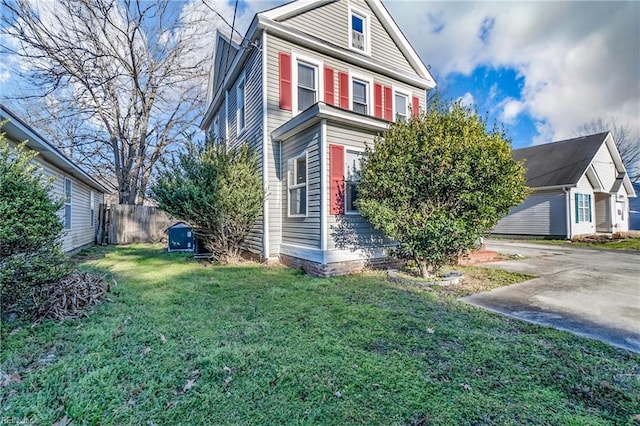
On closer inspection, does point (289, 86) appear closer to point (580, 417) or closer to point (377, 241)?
point (377, 241)

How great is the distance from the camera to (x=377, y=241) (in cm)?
693

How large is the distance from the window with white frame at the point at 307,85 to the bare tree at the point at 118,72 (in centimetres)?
1030

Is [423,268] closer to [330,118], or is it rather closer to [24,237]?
[330,118]

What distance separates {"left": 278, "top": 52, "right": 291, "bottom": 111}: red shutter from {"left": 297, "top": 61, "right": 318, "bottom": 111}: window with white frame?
387 mm

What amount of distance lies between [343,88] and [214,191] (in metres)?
5.01

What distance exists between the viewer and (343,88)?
354 inches

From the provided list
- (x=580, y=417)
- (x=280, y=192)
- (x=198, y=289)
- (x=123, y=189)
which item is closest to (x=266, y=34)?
(x=280, y=192)

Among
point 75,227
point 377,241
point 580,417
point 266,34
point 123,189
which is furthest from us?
point 123,189

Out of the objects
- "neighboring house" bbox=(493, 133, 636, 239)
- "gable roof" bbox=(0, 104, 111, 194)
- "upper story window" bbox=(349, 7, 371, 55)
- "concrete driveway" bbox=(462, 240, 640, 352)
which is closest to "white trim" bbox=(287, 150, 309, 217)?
"concrete driveway" bbox=(462, 240, 640, 352)

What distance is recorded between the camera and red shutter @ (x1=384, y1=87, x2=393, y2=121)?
9.96 metres

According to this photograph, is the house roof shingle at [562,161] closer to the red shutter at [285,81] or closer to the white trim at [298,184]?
the red shutter at [285,81]

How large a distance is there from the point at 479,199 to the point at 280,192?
470cm

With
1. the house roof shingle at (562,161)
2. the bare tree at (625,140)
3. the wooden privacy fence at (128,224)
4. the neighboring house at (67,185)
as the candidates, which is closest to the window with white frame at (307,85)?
the neighboring house at (67,185)

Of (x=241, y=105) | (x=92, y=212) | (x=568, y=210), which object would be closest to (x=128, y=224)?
(x=92, y=212)
